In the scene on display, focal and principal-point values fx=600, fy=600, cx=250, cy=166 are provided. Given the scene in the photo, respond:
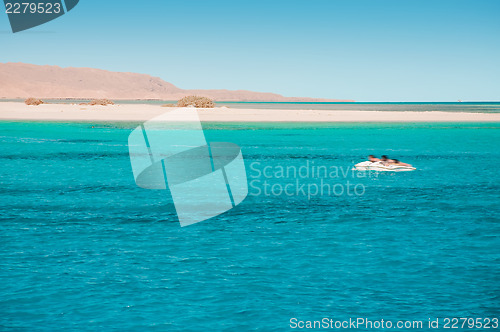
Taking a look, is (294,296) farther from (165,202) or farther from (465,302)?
(165,202)

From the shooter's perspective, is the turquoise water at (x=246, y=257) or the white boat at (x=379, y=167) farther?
the white boat at (x=379, y=167)

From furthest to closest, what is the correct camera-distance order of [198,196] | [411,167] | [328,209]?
[411,167], [198,196], [328,209]

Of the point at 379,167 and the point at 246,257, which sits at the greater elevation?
the point at 379,167

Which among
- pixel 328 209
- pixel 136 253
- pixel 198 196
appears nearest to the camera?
pixel 136 253

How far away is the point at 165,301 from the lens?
1116cm

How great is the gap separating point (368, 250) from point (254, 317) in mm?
5024

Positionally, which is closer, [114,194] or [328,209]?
[328,209]

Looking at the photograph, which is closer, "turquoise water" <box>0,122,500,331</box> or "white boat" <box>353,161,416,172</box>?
"turquoise water" <box>0,122,500,331</box>

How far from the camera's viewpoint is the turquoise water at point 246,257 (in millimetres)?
10758

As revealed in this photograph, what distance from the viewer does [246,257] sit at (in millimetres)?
13922

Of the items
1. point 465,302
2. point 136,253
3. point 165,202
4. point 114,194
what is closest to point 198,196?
point 165,202

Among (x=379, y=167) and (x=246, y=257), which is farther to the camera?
(x=379, y=167)

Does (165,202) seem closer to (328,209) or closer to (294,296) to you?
(328,209)

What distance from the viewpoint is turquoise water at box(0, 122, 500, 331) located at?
35.3ft
